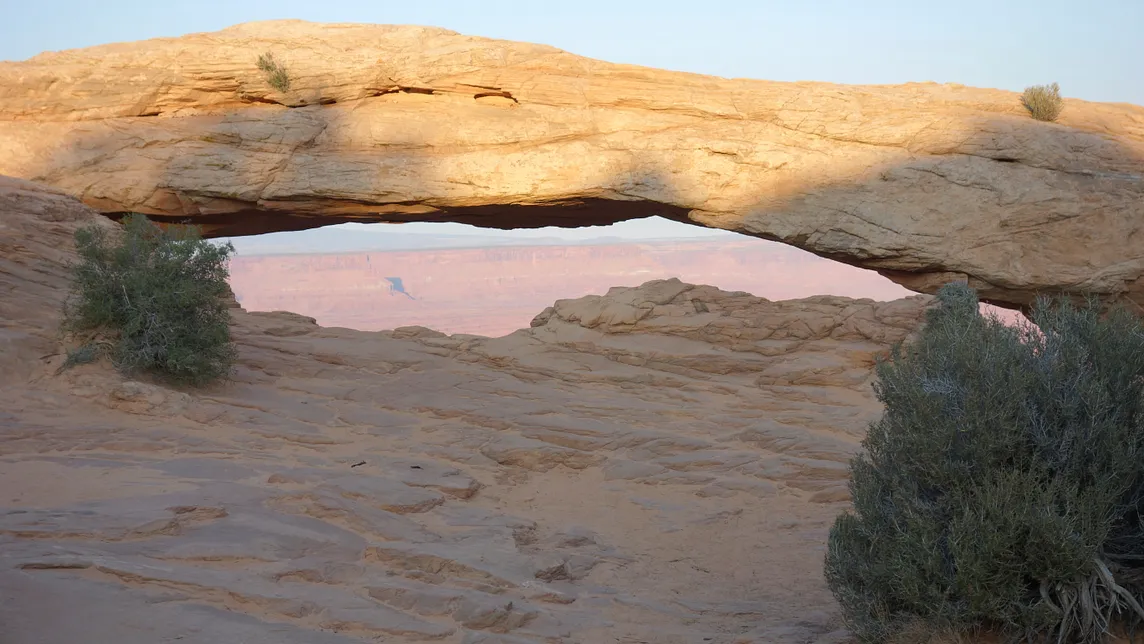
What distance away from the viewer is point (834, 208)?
595 inches

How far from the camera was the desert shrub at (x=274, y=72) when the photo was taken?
16281mm

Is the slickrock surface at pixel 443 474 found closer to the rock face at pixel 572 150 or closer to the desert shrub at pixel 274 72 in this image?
the rock face at pixel 572 150

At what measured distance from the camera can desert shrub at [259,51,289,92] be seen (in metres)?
16.3

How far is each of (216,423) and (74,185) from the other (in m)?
7.82

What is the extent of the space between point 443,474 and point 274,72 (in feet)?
31.3

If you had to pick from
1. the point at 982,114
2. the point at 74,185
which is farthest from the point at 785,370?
the point at 74,185

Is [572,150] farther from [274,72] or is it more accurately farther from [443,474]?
[443,474]

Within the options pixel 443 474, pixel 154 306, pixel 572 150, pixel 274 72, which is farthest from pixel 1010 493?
pixel 274 72

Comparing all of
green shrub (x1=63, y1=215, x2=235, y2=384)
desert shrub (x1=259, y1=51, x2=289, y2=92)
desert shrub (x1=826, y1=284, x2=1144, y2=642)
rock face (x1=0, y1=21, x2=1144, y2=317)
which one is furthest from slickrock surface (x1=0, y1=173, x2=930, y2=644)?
desert shrub (x1=259, y1=51, x2=289, y2=92)

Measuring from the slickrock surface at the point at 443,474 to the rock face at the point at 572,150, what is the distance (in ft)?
5.50

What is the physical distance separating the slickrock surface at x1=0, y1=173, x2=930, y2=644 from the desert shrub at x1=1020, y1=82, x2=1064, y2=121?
4.00 meters

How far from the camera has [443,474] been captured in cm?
1009

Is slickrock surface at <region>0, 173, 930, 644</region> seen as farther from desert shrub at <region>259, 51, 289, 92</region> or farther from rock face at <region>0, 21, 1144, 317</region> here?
desert shrub at <region>259, 51, 289, 92</region>

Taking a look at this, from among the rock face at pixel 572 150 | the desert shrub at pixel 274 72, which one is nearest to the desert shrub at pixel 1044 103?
the rock face at pixel 572 150
